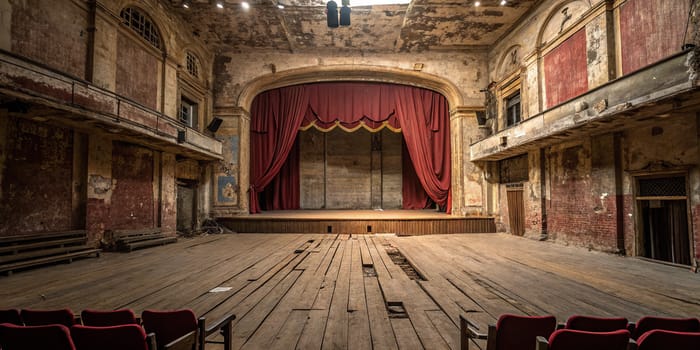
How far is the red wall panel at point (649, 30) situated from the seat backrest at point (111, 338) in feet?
25.3

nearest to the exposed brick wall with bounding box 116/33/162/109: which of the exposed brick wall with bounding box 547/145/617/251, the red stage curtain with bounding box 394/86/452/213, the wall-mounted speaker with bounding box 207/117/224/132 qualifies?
the wall-mounted speaker with bounding box 207/117/224/132

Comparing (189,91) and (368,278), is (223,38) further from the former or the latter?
(368,278)

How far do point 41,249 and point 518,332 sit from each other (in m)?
7.06

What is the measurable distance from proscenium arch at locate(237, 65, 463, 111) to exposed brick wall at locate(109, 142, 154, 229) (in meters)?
4.17

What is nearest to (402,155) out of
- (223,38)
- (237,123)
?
(237,123)

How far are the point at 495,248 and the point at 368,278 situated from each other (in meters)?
3.96

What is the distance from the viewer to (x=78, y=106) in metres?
5.03

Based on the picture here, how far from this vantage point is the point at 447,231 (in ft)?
32.0

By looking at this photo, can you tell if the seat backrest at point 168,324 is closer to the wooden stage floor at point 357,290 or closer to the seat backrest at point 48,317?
the seat backrest at point 48,317

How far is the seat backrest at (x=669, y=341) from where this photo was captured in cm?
152

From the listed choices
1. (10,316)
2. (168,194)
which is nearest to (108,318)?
(10,316)

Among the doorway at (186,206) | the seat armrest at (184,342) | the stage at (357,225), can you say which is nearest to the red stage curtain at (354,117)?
the stage at (357,225)

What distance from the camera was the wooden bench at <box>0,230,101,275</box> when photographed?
461 cm

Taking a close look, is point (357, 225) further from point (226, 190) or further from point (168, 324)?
point (168, 324)
